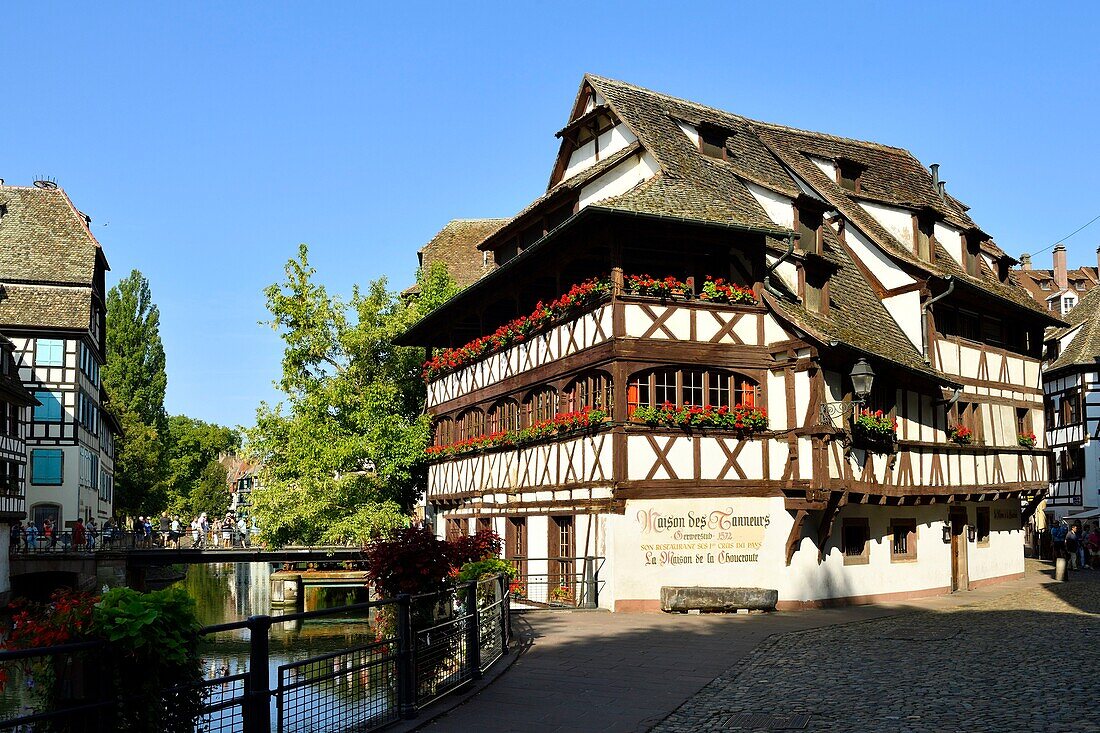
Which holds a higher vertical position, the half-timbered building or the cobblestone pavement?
the half-timbered building

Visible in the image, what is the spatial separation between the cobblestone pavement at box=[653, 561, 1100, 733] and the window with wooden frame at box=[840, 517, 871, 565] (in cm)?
468

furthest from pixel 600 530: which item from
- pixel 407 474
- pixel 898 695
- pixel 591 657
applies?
pixel 407 474

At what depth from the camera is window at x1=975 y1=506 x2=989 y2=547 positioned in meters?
31.8

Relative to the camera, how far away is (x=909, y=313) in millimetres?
28594

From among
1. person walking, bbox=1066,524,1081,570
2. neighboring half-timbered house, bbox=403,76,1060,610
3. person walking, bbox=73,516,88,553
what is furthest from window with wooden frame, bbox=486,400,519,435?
person walking, bbox=1066,524,1081,570

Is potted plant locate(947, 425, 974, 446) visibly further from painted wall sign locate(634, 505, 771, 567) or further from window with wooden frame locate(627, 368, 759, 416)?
painted wall sign locate(634, 505, 771, 567)

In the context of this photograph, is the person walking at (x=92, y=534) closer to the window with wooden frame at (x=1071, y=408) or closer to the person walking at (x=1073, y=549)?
the person walking at (x=1073, y=549)

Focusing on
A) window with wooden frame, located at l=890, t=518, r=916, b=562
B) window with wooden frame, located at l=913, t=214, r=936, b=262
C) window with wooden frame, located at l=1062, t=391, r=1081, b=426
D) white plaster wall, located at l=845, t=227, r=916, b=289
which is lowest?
window with wooden frame, located at l=890, t=518, r=916, b=562

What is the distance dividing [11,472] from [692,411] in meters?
30.3

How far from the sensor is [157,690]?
7.45 m

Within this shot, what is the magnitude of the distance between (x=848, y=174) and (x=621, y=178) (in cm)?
798

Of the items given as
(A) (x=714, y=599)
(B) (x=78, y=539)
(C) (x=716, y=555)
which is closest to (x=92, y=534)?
(B) (x=78, y=539)

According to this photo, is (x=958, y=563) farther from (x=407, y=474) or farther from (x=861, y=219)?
(x=407, y=474)

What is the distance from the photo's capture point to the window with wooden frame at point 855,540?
25.5 metres
